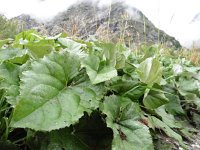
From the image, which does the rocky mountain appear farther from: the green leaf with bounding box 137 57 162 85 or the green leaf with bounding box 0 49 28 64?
the green leaf with bounding box 0 49 28 64

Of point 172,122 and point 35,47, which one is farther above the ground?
point 35,47

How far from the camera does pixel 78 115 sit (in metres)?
1.08

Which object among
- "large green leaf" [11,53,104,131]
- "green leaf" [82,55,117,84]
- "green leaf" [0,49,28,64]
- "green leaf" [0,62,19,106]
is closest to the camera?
"large green leaf" [11,53,104,131]

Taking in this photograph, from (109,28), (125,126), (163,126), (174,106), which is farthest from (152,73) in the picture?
(109,28)

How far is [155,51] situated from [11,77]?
139cm

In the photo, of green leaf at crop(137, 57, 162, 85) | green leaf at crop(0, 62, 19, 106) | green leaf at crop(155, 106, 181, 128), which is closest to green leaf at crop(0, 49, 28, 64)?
green leaf at crop(0, 62, 19, 106)

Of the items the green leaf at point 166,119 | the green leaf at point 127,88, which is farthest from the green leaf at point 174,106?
the green leaf at point 127,88

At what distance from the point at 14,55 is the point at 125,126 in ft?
1.98

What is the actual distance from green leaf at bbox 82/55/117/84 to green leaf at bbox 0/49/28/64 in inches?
11.4

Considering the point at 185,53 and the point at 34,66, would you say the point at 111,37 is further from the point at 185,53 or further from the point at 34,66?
the point at 34,66

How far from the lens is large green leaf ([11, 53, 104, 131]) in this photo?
1.00 meters

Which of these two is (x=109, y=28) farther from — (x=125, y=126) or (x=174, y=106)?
(x=125, y=126)

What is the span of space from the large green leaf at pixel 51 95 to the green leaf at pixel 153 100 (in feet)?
1.29

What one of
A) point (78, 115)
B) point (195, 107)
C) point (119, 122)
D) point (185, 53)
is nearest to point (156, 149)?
point (119, 122)
